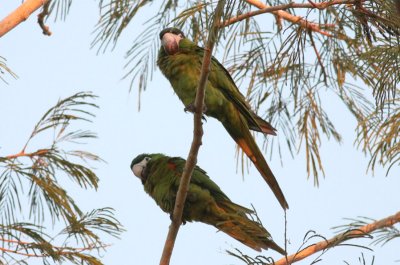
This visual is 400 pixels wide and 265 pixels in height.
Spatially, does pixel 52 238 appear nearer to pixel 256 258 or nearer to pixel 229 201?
pixel 229 201

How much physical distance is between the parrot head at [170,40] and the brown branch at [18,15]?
54 centimetres

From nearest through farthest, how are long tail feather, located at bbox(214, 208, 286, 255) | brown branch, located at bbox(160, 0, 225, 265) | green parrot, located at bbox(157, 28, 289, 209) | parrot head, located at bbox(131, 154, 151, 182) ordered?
brown branch, located at bbox(160, 0, 225, 265) → long tail feather, located at bbox(214, 208, 286, 255) → green parrot, located at bbox(157, 28, 289, 209) → parrot head, located at bbox(131, 154, 151, 182)

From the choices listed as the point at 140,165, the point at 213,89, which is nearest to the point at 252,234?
the point at 213,89

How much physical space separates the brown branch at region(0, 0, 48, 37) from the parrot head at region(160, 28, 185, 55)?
539mm

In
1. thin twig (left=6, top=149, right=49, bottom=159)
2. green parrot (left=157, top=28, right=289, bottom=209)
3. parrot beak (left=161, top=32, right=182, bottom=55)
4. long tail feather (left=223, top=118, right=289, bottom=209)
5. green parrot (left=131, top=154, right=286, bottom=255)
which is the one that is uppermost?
parrot beak (left=161, top=32, right=182, bottom=55)

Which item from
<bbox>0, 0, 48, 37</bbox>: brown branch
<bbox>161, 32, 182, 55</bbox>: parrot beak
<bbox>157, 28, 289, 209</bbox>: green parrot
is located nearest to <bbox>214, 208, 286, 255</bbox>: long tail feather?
<bbox>157, 28, 289, 209</bbox>: green parrot

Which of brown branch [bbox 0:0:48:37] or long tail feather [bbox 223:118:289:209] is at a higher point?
long tail feather [bbox 223:118:289:209]

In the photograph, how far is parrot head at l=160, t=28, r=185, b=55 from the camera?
→ 2.76m

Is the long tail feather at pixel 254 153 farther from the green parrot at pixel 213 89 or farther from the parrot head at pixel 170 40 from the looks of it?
the parrot head at pixel 170 40

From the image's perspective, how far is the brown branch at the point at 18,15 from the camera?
7.86ft

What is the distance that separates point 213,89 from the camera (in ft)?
8.99

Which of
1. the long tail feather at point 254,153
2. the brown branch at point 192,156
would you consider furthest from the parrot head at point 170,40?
the brown branch at point 192,156

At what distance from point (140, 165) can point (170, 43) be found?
56 centimetres

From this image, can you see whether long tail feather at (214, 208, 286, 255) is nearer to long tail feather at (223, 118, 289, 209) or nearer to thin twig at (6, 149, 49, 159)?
long tail feather at (223, 118, 289, 209)
